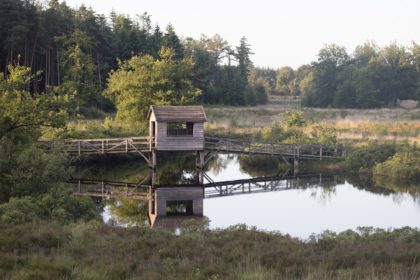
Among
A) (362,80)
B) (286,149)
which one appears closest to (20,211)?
(286,149)

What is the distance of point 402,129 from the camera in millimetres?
44906

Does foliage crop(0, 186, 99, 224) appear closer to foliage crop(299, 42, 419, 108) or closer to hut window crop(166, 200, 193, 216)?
hut window crop(166, 200, 193, 216)

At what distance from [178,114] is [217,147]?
5.09 metres

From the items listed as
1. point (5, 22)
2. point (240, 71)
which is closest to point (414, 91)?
point (240, 71)

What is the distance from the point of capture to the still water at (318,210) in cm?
2258

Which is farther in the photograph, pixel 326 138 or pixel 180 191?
pixel 326 138

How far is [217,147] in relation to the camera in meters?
35.4

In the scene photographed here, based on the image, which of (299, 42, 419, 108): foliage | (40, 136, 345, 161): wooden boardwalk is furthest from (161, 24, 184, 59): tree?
(40, 136, 345, 161): wooden boardwalk

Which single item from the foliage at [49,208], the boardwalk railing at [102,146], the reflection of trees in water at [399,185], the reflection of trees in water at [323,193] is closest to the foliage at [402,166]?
the reflection of trees in water at [399,185]

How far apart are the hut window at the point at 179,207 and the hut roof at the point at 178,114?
18.4ft

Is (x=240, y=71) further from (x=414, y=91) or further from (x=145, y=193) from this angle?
(x=145, y=193)

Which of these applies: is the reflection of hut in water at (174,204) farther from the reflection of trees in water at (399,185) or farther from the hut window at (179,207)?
the reflection of trees in water at (399,185)

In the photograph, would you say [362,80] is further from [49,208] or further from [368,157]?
[49,208]

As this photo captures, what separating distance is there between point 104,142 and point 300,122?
63.4 feet
